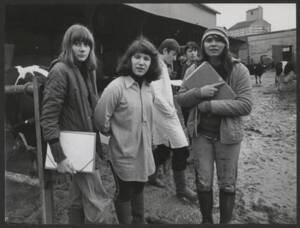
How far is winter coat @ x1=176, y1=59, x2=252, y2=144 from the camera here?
86.9 inches

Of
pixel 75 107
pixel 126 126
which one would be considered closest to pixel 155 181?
pixel 126 126

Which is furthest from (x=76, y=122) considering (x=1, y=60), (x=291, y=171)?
(x=291, y=171)

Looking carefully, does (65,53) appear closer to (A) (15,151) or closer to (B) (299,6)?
(B) (299,6)

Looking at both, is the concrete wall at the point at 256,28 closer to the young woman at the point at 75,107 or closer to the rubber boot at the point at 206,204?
the rubber boot at the point at 206,204

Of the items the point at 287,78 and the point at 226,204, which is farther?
the point at 287,78

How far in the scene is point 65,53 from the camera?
1965mm

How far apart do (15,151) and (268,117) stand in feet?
21.3

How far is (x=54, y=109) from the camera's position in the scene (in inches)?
72.7

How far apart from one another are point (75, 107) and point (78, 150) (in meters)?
0.26

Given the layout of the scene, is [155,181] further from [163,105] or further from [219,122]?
[219,122]

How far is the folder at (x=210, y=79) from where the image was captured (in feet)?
7.37

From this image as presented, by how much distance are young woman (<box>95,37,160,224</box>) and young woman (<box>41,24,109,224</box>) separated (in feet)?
0.38

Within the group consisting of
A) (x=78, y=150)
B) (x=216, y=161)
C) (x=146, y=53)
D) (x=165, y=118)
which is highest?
(x=146, y=53)

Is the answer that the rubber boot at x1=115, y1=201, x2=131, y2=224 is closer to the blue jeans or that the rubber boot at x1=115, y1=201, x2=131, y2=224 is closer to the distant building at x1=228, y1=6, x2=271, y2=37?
the blue jeans
